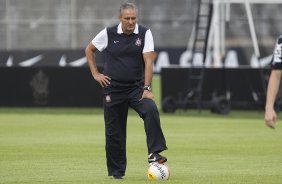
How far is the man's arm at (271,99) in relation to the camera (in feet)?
30.6

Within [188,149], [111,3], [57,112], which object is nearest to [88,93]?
[57,112]

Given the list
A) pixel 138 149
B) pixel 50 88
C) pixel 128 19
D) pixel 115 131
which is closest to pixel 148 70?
pixel 128 19

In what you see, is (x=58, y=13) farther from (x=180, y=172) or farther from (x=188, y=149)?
(x=180, y=172)

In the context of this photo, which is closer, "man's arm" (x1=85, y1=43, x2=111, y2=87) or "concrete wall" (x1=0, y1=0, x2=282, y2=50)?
"man's arm" (x1=85, y1=43, x2=111, y2=87)

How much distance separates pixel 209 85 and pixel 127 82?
18423mm

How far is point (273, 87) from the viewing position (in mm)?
9539

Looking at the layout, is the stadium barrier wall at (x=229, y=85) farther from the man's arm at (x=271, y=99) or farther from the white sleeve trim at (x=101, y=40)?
the man's arm at (x=271, y=99)

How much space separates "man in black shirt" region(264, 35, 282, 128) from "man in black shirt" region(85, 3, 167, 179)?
8.87ft

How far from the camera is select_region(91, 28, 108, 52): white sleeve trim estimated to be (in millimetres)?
12797

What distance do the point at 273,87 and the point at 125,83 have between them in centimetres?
353

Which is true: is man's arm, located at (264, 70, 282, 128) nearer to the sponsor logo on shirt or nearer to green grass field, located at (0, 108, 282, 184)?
the sponsor logo on shirt

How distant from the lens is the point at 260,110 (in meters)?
30.9

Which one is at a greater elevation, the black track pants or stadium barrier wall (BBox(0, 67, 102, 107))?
the black track pants

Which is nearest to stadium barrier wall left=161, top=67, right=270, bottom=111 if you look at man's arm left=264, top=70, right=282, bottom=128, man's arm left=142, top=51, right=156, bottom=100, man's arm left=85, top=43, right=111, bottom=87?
man's arm left=85, top=43, right=111, bottom=87
